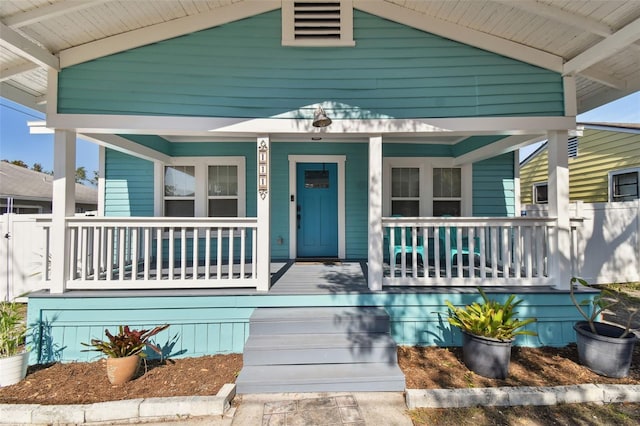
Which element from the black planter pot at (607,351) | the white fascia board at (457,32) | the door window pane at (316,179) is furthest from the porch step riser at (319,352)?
the white fascia board at (457,32)

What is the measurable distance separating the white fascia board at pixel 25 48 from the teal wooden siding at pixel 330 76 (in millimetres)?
430

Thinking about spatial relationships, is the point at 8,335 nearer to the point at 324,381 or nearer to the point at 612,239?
the point at 324,381

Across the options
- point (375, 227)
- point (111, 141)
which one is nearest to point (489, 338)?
point (375, 227)

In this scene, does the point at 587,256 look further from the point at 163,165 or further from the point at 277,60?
the point at 163,165

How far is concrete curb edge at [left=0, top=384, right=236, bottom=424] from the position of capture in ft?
7.63

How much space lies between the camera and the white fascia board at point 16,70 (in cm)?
347

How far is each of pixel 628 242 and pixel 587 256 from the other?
98 cm

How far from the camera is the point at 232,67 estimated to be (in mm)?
3645

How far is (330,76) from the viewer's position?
12.1ft

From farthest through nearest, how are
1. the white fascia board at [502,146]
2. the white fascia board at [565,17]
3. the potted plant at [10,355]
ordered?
1. the white fascia board at [502,146]
2. the white fascia board at [565,17]
3. the potted plant at [10,355]

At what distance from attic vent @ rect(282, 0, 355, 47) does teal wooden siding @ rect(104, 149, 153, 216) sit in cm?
370

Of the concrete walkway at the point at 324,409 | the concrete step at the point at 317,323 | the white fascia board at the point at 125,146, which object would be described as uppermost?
the white fascia board at the point at 125,146

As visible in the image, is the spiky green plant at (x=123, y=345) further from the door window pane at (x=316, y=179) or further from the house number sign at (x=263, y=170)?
the door window pane at (x=316, y=179)

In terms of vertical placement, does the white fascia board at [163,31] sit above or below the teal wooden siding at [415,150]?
above
